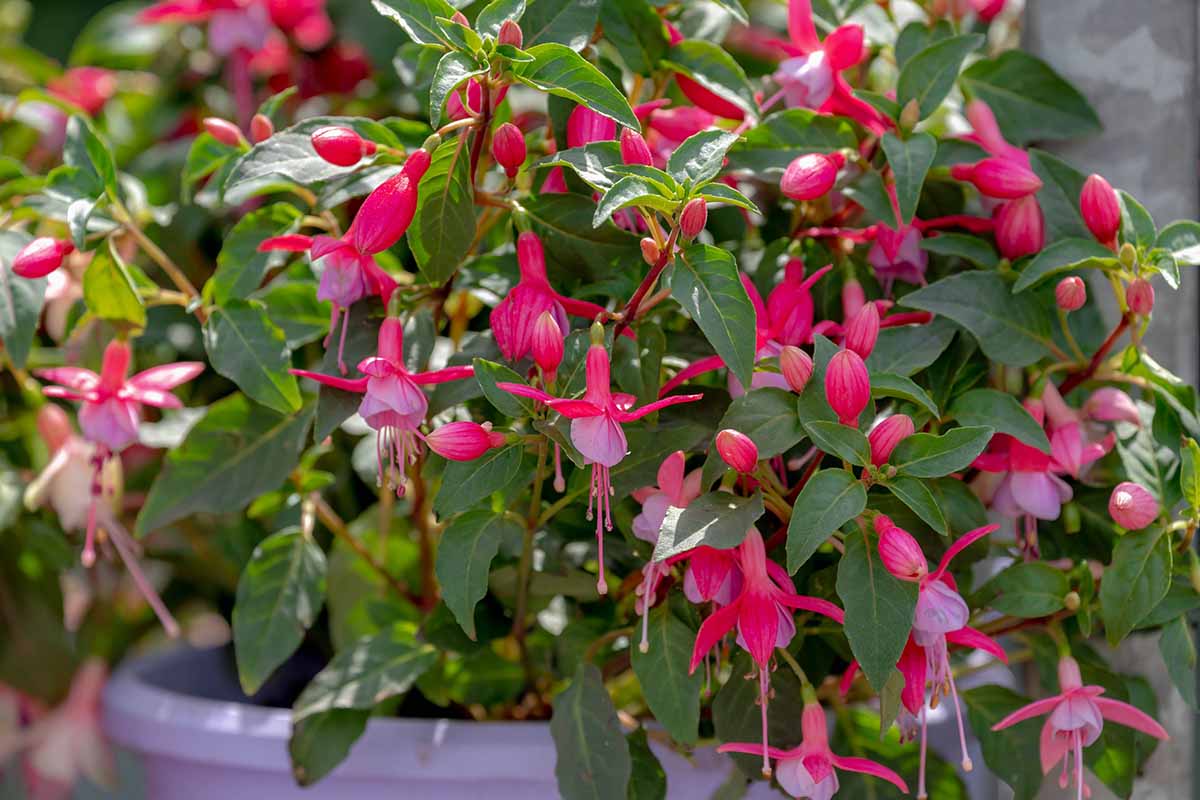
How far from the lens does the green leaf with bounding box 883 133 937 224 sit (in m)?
0.47

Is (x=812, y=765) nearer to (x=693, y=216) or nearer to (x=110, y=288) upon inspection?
(x=693, y=216)

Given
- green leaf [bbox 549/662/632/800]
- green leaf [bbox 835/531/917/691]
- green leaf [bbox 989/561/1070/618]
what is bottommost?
green leaf [bbox 549/662/632/800]

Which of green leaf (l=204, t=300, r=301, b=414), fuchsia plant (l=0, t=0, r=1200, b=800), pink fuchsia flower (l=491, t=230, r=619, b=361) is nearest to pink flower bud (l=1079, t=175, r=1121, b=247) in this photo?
fuchsia plant (l=0, t=0, r=1200, b=800)

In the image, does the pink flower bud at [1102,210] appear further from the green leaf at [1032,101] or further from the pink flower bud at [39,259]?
the pink flower bud at [39,259]

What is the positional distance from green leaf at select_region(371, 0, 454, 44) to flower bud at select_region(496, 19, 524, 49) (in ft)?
0.09

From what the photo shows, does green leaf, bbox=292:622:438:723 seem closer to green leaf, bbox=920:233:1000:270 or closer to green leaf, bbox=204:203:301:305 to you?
green leaf, bbox=204:203:301:305

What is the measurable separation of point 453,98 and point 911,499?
0.23 meters

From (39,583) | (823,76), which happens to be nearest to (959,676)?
(823,76)

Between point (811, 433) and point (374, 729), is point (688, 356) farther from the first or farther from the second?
point (374, 729)

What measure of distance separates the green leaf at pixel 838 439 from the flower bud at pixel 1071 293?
0.13 m

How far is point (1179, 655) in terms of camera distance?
1.55 ft

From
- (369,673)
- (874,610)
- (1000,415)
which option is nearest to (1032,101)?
(1000,415)

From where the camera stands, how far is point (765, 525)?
0.48m

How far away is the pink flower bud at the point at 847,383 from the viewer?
411mm
